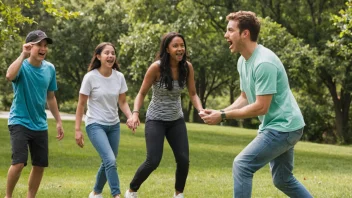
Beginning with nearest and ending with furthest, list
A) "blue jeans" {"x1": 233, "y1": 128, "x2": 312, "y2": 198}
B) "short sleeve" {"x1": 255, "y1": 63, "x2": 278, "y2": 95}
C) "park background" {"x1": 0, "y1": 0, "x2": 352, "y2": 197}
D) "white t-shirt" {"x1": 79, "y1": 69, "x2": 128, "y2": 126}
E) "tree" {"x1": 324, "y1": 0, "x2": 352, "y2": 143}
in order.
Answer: "short sleeve" {"x1": 255, "y1": 63, "x2": 278, "y2": 95}, "blue jeans" {"x1": 233, "y1": 128, "x2": 312, "y2": 198}, "white t-shirt" {"x1": 79, "y1": 69, "x2": 128, "y2": 126}, "tree" {"x1": 324, "y1": 0, "x2": 352, "y2": 143}, "park background" {"x1": 0, "y1": 0, "x2": 352, "y2": 197}

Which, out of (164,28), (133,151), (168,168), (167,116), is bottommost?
(133,151)

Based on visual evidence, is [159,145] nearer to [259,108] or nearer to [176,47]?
[176,47]

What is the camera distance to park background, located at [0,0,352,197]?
18562 mm

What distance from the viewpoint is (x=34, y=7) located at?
142ft

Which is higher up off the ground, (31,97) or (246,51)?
(246,51)

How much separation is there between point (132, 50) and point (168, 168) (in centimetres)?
1234

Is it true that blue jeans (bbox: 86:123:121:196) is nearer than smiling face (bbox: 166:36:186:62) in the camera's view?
Yes

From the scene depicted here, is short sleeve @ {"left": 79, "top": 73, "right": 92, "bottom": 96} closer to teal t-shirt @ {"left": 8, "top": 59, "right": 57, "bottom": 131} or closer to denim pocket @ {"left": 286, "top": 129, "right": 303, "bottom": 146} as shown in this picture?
teal t-shirt @ {"left": 8, "top": 59, "right": 57, "bottom": 131}

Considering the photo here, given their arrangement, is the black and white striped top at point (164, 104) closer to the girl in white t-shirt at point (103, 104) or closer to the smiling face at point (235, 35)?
the girl in white t-shirt at point (103, 104)

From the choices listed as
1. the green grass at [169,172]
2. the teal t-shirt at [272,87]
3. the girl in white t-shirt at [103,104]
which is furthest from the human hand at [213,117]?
the green grass at [169,172]

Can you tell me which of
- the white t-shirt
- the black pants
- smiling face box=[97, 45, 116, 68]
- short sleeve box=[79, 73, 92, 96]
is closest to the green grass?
the black pants

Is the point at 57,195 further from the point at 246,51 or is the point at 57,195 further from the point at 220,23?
the point at 220,23

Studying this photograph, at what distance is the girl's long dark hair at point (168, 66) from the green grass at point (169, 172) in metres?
1.95

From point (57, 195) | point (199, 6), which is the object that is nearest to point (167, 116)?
point (57, 195)
